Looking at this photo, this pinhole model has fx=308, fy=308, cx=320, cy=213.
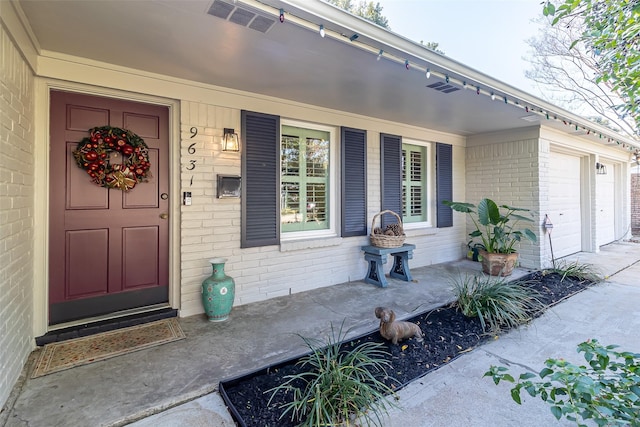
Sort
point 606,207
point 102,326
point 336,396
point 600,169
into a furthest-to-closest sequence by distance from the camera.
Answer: point 606,207
point 600,169
point 102,326
point 336,396

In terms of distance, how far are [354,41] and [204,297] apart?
259 cm

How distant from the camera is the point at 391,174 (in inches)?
192

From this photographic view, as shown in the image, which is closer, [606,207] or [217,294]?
[217,294]

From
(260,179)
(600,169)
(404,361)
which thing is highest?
(600,169)

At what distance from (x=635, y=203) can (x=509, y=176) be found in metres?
6.59

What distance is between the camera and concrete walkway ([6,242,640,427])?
1.76m

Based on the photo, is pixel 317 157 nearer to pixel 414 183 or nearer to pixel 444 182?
pixel 414 183

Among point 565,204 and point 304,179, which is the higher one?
point 304,179

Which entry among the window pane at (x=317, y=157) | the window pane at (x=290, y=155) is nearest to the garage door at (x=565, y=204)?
the window pane at (x=317, y=157)

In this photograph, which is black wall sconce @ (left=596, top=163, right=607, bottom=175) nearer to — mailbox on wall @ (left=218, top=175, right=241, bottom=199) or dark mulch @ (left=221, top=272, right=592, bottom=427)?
dark mulch @ (left=221, top=272, right=592, bottom=427)

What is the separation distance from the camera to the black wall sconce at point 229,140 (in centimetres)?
331

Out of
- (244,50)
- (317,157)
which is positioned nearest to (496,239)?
(317,157)

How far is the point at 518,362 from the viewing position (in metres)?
2.34

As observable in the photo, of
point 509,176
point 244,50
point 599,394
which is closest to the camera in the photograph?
point 599,394
